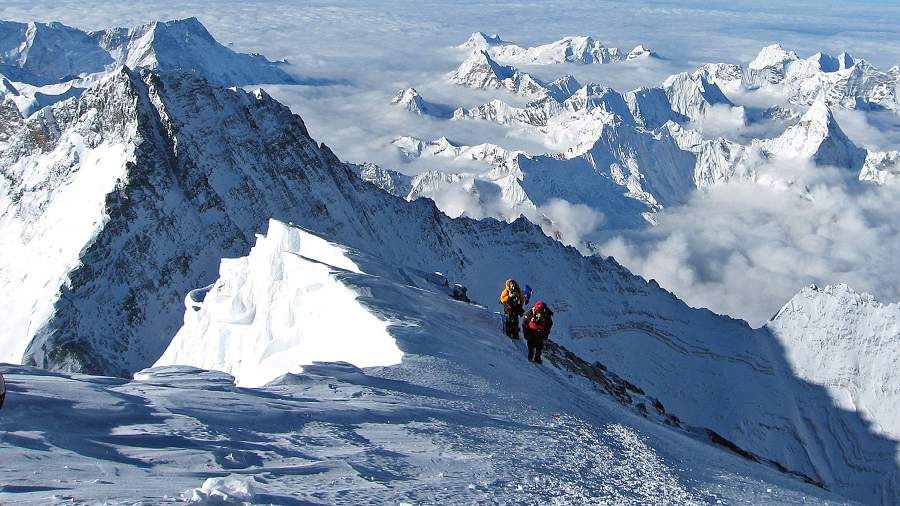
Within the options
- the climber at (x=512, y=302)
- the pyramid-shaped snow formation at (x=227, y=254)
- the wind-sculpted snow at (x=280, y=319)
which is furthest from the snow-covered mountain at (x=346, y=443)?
the pyramid-shaped snow formation at (x=227, y=254)

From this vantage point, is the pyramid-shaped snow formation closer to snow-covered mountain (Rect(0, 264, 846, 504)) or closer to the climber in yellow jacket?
the climber in yellow jacket

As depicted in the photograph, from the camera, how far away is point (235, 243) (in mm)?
128625

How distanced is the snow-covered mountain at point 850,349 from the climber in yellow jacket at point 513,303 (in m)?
115

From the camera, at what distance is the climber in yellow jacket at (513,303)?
40.7 meters

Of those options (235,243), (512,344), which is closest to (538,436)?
(512,344)

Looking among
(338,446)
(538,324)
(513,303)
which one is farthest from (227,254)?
(338,446)

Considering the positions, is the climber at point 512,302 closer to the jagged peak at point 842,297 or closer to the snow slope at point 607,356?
the snow slope at point 607,356

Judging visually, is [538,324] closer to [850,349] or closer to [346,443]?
[346,443]

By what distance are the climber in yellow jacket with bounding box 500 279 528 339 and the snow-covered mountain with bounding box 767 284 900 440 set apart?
11540cm

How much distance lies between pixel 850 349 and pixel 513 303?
122800mm

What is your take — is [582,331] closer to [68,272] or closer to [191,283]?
[191,283]

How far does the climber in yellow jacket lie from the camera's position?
4065cm

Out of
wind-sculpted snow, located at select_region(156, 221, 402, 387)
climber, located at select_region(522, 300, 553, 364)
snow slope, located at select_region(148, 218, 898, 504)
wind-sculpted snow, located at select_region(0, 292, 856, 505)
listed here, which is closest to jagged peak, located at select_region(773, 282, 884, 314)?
snow slope, located at select_region(148, 218, 898, 504)

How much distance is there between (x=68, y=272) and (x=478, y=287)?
7244cm
